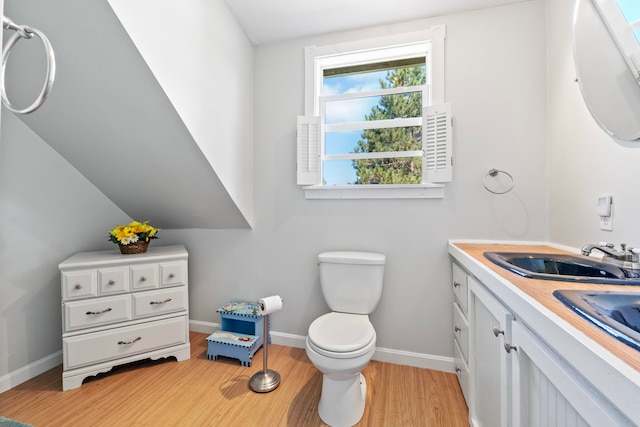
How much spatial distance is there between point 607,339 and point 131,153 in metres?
2.28

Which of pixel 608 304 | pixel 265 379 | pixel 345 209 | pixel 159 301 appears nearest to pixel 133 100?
pixel 159 301

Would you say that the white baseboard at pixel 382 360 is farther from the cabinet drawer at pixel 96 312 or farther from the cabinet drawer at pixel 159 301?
the cabinet drawer at pixel 159 301

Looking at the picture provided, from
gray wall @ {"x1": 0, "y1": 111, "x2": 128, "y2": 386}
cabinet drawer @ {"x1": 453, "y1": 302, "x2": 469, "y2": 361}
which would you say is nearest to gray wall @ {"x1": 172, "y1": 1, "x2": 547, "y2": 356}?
cabinet drawer @ {"x1": 453, "y1": 302, "x2": 469, "y2": 361}

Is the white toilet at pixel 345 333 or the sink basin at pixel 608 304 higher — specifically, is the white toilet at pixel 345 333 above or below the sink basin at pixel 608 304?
below

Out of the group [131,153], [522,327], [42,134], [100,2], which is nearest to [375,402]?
[522,327]

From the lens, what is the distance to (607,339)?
51cm

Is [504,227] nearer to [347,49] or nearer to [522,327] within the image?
[522,327]

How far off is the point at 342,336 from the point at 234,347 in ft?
3.08

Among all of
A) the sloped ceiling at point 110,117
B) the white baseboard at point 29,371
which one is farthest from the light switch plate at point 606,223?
the white baseboard at point 29,371

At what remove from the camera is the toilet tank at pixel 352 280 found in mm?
1803

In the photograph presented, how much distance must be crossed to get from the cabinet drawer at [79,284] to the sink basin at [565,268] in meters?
2.34

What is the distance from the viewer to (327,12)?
1906 millimetres

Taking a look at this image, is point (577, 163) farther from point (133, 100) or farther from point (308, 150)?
point (133, 100)

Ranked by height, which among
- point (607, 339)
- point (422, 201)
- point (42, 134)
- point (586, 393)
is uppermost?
point (42, 134)
